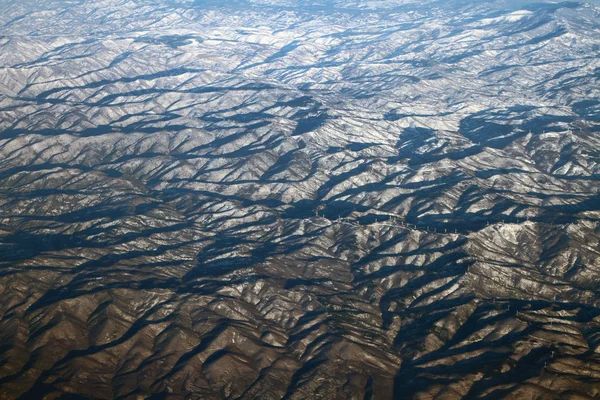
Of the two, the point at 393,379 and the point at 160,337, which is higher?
the point at 160,337

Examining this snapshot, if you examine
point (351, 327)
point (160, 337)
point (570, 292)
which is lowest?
point (570, 292)

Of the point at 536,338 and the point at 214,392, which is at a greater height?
the point at 214,392

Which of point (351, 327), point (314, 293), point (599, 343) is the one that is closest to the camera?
point (599, 343)

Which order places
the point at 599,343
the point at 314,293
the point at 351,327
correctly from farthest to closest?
1. the point at 314,293
2. the point at 351,327
3. the point at 599,343

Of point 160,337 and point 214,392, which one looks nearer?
point 214,392

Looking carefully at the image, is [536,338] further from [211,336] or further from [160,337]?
[160,337]

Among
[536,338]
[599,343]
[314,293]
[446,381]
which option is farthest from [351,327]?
[599,343]

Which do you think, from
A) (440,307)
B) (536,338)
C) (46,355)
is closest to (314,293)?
(440,307)

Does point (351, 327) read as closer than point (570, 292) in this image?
Yes

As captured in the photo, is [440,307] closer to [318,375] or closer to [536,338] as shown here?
[536,338]
